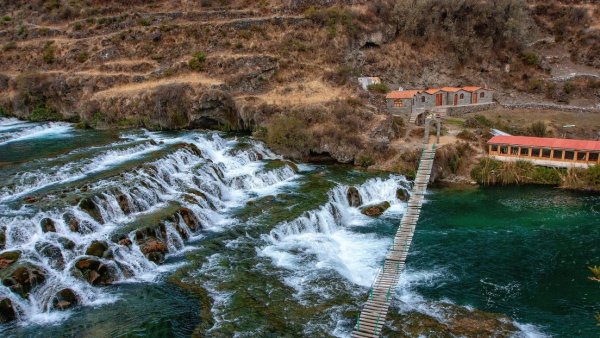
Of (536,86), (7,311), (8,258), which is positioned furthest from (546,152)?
(7,311)

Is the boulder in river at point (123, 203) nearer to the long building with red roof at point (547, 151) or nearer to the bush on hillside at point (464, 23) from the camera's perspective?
the long building with red roof at point (547, 151)

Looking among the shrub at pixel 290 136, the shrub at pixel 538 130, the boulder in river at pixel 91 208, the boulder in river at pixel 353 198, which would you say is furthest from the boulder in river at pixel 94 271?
the shrub at pixel 538 130

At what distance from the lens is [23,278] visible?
845 inches

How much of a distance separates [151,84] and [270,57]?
528 inches

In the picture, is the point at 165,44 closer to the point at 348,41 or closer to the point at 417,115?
the point at 348,41

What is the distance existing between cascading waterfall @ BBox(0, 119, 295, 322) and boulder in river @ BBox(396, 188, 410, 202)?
8.76 m

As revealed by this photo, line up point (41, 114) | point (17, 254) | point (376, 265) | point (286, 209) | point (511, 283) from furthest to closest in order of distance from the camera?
point (41, 114) → point (286, 209) → point (376, 265) → point (511, 283) → point (17, 254)

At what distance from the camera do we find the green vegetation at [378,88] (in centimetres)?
5277

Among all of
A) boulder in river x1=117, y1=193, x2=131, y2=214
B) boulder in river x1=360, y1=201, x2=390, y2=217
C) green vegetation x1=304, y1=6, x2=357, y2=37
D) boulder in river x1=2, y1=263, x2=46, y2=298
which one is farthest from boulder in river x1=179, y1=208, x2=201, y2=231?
green vegetation x1=304, y1=6, x2=357, y2=37

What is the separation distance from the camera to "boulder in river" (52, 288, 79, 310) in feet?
69.9

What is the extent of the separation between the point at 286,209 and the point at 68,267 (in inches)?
538

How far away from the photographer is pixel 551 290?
2378 cm

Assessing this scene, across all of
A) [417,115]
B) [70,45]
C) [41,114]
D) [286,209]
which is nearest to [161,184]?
[286,209]

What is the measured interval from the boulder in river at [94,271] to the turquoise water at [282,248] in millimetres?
393
